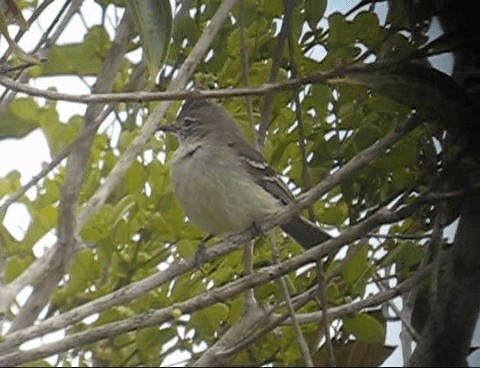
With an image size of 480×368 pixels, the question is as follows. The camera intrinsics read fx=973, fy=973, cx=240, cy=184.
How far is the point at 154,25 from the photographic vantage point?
0.69 meters

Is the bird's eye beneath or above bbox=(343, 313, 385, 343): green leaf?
above

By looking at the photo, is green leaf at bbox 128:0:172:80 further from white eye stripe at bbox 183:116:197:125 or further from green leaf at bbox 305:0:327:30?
white eye stripe at bbox 183:116:197:125

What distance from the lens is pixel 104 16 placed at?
112cm

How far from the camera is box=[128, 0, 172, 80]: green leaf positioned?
2.22ft

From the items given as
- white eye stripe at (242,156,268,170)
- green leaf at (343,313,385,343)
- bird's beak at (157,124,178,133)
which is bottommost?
green leaf at (343,313,385,343)

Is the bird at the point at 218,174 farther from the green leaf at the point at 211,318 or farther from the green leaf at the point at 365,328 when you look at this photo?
the green leaf at the point at 365,328

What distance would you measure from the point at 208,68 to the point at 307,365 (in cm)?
55

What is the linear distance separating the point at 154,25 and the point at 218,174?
718 millimetres

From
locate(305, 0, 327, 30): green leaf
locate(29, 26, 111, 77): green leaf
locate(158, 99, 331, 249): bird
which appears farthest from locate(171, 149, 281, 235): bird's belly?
locate(305, 0, 327, 30): green leaf

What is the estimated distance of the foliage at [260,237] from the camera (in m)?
0.50

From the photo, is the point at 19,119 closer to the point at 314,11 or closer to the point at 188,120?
the point at 188,120

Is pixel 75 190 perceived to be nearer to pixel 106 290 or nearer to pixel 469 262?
pixel 106 290

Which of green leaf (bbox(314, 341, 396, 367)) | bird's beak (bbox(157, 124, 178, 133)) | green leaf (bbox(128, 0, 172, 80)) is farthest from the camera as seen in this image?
bird's beak (bbox(157, 124, 178, 133))

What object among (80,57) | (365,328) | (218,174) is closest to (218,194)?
(218,174)
